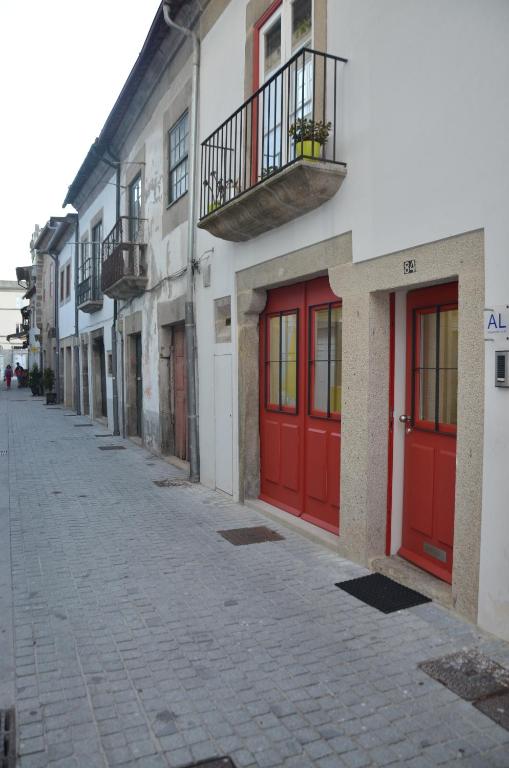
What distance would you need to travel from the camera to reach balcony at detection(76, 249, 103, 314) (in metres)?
15.6

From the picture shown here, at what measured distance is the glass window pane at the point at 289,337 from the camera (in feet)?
20.8

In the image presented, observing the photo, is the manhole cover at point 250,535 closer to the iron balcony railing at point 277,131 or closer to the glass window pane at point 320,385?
the glass window pane at point 320,385

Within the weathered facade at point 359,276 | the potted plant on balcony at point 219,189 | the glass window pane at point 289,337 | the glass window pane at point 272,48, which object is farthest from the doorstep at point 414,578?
the glass window pane at point 272,48

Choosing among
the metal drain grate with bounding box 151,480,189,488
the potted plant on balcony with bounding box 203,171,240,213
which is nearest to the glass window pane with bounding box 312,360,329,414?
the potted plant on balcony with bounding box 203,171,240,213

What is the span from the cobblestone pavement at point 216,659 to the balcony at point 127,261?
5.95 metres

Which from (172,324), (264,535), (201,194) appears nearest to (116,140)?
(172,324)

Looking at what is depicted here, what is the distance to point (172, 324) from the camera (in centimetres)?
1016

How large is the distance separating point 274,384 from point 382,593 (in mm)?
2947

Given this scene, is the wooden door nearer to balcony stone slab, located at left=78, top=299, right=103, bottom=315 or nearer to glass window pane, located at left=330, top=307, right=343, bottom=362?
balcony stone slab, located at left=78, top=299, right=103, bottom=315

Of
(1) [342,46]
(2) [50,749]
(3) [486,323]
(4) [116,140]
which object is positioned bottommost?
(2) [50,749]

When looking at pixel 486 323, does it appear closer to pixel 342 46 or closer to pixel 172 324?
pixel 342 46

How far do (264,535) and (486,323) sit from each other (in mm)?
3160

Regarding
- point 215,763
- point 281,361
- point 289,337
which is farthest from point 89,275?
point 215,763

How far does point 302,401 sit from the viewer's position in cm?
613
